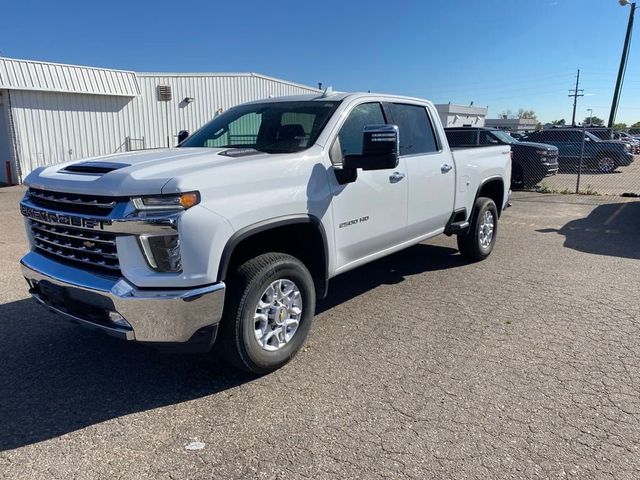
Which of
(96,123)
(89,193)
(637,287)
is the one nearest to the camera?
(89,193)

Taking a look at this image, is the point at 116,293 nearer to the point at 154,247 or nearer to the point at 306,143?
the point at 154,247

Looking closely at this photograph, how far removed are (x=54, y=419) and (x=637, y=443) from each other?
3440 mm

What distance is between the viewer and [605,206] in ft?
39.0

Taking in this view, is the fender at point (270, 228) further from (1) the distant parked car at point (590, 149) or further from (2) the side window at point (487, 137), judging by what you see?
(1) the distant parked car at point (590, 149)

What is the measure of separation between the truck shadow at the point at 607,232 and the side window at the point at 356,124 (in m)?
4.62

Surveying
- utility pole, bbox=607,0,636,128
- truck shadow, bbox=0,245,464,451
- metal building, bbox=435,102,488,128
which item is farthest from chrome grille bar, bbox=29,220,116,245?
metal building, bbox=435,102,488,128

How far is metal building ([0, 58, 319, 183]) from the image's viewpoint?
53.5 feet

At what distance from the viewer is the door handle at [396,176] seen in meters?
4.52

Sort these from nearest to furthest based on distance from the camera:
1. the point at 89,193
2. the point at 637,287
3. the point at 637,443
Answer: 1. the point at 637,443
2. the point at 89,193
3. the point at 637,287

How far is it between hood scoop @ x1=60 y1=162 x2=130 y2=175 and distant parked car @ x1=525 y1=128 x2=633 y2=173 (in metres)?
19.2

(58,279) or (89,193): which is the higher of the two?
Answer: (89,193)

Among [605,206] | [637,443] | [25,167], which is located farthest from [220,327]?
[25,167]

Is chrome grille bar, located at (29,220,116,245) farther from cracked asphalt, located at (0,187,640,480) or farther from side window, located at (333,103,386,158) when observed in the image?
side window, located at (333,103,386,158)

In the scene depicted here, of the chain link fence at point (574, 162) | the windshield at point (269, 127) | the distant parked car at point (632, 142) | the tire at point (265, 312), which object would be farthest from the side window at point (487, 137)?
the tire at point (265, 312)
